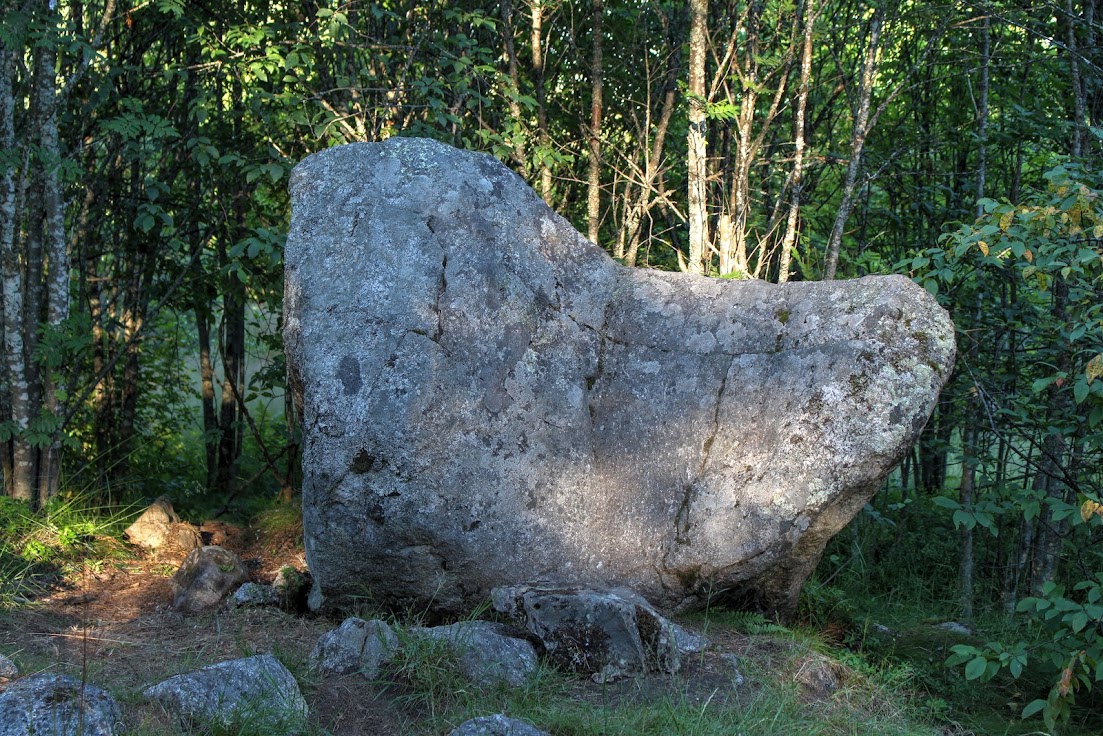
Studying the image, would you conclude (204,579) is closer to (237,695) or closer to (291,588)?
(291,588)

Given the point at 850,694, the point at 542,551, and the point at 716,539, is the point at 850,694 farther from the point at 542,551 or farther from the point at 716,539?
the point at 542,551

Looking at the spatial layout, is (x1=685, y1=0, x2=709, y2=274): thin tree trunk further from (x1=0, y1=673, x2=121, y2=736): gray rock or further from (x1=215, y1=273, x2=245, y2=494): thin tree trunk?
(x1=0, y1=673, x2=121, y2=736): gray rock

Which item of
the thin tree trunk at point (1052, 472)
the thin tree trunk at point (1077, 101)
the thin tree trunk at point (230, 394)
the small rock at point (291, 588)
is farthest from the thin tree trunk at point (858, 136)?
the thin tree trunk at point (230, 394)

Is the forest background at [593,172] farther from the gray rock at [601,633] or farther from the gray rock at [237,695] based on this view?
the gray rock at [237,695]

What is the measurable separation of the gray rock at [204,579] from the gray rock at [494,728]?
2.14m

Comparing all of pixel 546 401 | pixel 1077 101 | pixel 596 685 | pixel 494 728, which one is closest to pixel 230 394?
pixel 546 401

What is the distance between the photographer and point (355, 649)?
3717mm

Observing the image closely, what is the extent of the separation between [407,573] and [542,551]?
24.4 inches

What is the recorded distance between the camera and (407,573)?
4305mm

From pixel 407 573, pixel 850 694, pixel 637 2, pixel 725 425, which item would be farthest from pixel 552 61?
pixel 850 694

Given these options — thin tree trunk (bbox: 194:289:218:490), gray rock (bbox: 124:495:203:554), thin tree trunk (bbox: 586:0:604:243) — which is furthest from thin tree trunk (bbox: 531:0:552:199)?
gray rock (bbox: 124:495:203:554)

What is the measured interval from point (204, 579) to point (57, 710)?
1.85 meters

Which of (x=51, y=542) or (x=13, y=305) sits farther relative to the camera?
(x=13, y=305)

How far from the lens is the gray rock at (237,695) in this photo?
10.4 feet
